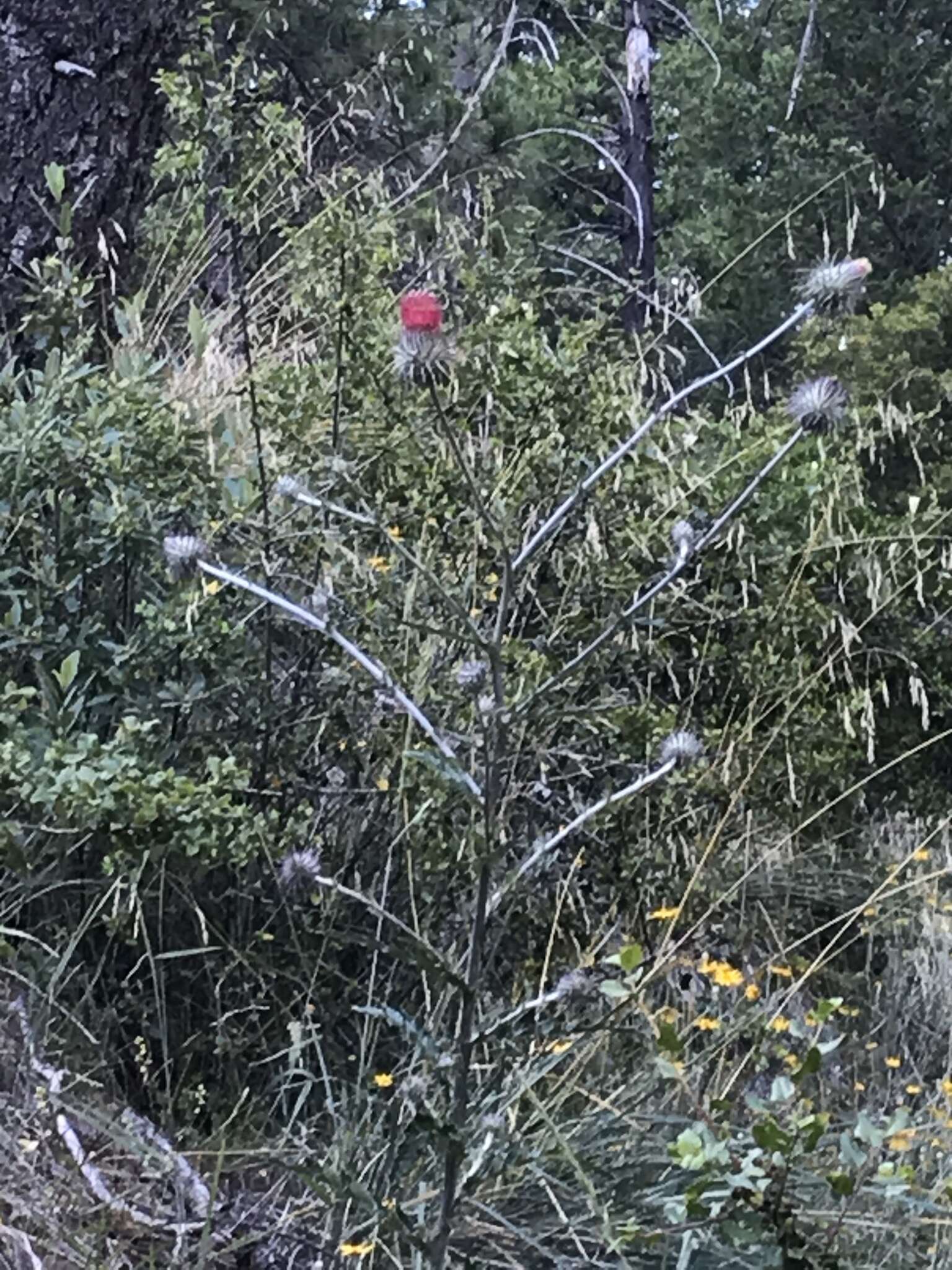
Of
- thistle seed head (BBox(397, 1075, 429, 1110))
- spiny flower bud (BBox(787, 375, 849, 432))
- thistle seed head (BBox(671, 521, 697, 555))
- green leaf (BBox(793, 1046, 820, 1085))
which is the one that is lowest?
thistle seed head (BBox(397, 1075, 429, 1110))

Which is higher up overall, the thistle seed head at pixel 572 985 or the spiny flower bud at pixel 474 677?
the spiny flower bud at pixel 474 677

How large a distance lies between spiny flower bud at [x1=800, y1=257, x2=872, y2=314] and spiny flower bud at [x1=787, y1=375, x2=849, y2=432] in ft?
0.26

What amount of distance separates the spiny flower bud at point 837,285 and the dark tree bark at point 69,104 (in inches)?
68.3

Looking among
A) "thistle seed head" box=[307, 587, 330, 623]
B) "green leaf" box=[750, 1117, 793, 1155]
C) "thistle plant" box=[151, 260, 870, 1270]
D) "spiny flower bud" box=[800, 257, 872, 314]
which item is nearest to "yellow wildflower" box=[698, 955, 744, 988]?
"thistle plant" box=[151, 260, 870, 1270]

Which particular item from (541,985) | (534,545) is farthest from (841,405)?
(541,985)

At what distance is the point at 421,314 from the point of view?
4.92ft

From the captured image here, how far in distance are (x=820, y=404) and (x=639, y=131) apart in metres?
6.57

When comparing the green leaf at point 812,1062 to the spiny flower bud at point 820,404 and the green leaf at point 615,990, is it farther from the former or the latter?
the spiny flower bud at point 820,404

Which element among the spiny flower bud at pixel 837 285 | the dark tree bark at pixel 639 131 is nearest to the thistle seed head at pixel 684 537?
the spiny flower bud at pixel 837 285

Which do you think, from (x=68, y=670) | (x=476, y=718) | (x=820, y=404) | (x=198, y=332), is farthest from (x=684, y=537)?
(x=198, y=332)

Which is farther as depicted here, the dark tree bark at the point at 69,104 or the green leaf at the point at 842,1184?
the dark tree bark at the point at 69,104

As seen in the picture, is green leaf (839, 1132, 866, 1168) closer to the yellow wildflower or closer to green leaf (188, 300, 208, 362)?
the yellow wildflower

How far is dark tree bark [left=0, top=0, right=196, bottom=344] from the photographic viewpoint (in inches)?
115

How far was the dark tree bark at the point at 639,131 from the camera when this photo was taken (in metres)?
7.41
